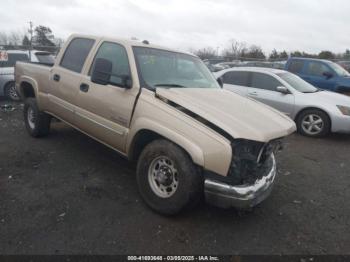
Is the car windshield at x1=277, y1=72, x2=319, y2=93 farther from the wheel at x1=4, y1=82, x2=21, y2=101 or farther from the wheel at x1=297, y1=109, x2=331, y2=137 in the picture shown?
the wheel at x1=4, y1=82, x2=21, y2=101

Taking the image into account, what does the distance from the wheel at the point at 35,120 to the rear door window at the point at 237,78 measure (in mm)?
5272

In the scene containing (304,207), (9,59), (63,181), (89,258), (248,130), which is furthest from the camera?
(9,59)

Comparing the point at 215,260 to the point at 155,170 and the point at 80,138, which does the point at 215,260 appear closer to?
the point at 155,170

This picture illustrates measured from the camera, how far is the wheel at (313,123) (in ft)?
23.2

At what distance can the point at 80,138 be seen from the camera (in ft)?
19.5

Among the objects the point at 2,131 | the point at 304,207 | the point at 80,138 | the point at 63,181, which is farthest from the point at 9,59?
the point at 304,207

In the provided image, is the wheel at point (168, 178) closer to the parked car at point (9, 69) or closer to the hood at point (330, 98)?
the hood at point (330, 98)

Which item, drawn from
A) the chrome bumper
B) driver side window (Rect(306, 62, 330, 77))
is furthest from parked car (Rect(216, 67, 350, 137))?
the chrome bumper

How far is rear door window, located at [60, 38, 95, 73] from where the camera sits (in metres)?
4.50

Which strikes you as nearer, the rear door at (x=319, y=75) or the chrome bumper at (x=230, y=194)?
the chrome bumper at (x=230, y=194)

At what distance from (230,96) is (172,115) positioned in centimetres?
118

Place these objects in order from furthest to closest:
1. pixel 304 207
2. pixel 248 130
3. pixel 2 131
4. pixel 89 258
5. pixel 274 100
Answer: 1. pixel 274 100
2. pixel 2 131
3. pixel 304 207
4. pixel 248 130
5. pixel 89 258

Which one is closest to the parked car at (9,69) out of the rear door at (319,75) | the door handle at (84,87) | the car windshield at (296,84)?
the door handle at (84,87)

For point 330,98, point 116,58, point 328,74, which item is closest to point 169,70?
point 116,58
